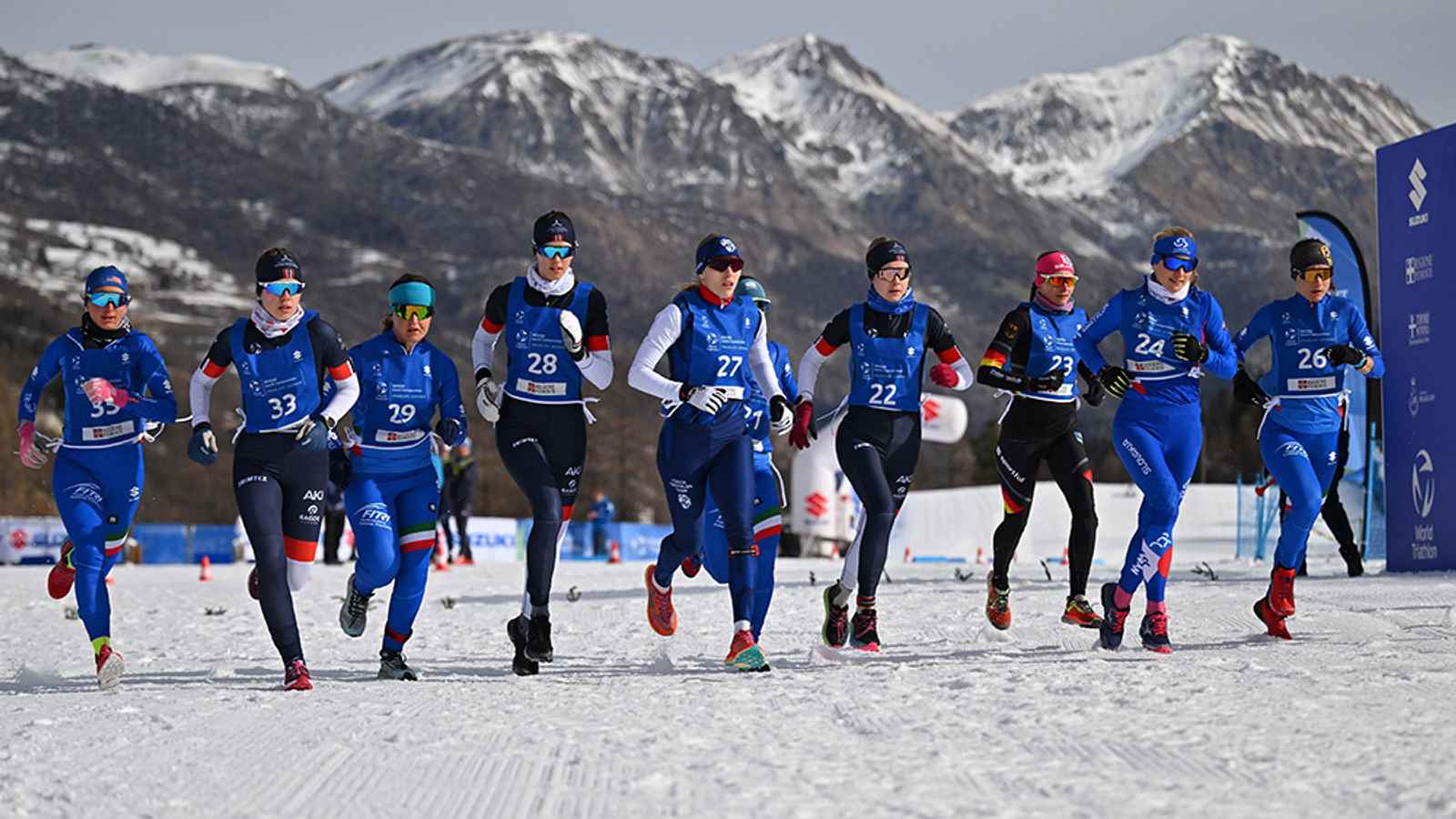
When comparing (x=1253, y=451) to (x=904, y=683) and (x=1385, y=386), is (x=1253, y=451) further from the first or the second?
(x=904, y=683)

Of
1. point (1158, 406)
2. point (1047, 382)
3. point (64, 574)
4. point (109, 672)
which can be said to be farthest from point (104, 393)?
point (1158, 406)

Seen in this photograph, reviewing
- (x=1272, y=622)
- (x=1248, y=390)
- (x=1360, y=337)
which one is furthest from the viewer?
(x=1360, y=337)

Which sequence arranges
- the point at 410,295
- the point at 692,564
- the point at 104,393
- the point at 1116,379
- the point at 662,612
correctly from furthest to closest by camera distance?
1. the point at 692,564
2. the point at 662,612
3. the point at 1116,379
4. the point at 410,295
5. the point at 104,393

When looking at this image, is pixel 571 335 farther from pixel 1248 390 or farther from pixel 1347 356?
pixel 1347 356

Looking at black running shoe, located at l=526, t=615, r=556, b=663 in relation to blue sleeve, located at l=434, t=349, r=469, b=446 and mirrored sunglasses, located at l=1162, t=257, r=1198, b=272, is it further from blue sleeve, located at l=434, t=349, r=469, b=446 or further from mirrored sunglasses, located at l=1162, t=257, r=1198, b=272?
mirrored sunglasses, located at l=1162, t=257, r=1198, b=272

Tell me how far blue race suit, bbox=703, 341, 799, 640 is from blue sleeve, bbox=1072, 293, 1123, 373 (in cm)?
164

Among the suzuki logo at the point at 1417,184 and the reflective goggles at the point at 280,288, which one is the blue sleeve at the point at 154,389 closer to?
the reflective goggles at the point at 280,288

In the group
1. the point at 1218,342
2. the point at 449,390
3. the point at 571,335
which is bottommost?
the point at 449,390

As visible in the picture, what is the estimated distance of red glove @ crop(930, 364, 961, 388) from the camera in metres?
9.61

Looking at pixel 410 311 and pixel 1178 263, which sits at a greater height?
pixel 1178 263

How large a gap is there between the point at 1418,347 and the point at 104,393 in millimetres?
12466

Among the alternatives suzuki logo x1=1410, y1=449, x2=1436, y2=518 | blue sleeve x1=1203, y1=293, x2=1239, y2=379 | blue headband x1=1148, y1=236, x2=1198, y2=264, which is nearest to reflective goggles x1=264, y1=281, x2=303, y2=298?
blue headband x1=1148, y1=236, x2=1198, y2=264

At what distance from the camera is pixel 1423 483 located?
54.8 ft

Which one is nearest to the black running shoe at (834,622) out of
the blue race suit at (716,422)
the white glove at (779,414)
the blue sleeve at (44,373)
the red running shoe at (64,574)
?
the blue race suit at (716,422)
